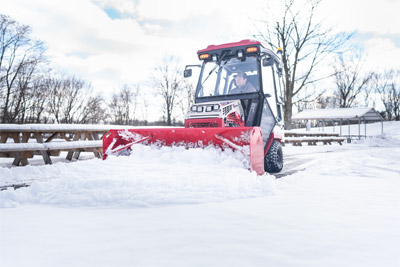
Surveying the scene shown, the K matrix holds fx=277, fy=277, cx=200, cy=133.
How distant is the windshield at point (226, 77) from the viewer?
225 inches

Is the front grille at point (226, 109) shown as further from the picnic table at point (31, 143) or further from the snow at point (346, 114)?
the snow at point (346, 114)

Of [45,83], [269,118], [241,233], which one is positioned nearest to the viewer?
[241,233]

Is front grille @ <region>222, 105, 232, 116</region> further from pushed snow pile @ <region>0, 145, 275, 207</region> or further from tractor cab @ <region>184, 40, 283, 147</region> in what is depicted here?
pushed snow pile @ <region>0, 145, 275, 207</region>

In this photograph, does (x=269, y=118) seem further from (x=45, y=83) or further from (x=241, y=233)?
(x=45, y=83)

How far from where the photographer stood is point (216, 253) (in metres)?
1.78

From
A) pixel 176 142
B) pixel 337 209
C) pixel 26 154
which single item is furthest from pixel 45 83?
pixel 337 209

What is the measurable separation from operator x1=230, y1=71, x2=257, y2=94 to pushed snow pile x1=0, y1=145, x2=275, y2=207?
5.65 feet

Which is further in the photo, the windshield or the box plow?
the windshield

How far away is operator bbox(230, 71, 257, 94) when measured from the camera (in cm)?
564

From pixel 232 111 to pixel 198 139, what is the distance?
94cm

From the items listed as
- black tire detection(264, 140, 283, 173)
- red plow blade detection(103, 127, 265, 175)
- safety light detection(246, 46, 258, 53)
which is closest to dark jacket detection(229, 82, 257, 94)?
safety light detection(246, 46, 258, 53)

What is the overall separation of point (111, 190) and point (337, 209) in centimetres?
244

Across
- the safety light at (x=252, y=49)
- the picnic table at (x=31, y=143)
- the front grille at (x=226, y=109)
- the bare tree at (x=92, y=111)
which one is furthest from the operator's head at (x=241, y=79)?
the bare tree at (x=92, y=111)

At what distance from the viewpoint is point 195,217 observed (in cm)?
252
